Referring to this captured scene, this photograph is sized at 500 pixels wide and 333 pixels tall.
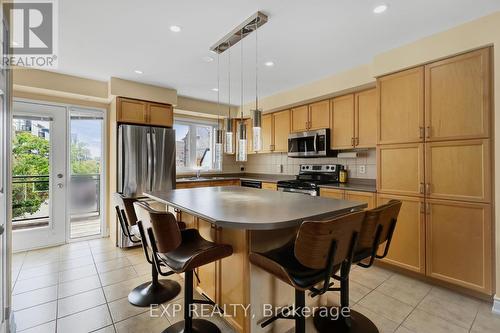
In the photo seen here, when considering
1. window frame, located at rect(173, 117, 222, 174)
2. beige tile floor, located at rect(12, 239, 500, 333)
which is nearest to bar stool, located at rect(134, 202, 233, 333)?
beige tile floor, located at rect(12, 239, 500, 333)

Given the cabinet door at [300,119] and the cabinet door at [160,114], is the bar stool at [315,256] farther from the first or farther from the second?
the cabinet door at [160,114]

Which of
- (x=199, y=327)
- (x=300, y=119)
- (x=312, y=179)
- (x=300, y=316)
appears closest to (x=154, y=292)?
(x=199, y=327)

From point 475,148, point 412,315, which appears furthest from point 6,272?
point 475,148

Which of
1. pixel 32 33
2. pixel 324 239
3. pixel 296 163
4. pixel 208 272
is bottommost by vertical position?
pixel 208 272

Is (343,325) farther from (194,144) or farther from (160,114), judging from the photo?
(194,144)

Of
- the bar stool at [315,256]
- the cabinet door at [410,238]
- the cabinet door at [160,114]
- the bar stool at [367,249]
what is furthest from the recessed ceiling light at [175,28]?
the cabinet door at [410,238]

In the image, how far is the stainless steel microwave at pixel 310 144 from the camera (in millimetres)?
3787

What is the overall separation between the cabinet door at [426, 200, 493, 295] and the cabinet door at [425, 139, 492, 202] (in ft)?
0.31

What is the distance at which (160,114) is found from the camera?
4.04 m

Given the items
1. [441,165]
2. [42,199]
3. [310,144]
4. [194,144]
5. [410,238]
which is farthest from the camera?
[194,144]

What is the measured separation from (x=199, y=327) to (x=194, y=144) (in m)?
3.81

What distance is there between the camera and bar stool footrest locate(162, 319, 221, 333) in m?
1.75

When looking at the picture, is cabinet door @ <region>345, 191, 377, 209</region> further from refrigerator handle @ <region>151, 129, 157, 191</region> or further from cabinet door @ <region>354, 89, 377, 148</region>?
refrigerator handle @ <region>151, 129, 157, 191</region>

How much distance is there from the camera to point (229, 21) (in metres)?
2.17
